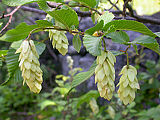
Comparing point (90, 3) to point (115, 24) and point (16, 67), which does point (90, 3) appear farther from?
point (16, 67)

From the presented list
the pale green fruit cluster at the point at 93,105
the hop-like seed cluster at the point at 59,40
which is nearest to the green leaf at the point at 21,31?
the hop-like seed cluster at the point at 59,40

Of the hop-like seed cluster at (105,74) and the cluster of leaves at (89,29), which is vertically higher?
the cluster of leaves at (89,29)

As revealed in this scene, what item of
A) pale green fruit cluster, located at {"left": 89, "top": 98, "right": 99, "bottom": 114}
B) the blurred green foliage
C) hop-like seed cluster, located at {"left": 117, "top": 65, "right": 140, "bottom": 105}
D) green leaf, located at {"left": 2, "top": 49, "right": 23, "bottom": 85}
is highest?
green leaf, located at {"left": 2, "top": 49, "right": 23, "bottom": 85}

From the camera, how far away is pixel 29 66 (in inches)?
20.1

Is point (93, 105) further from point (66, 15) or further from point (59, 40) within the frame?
point (66, 15)

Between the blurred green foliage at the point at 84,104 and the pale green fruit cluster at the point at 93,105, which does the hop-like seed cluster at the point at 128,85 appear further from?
the pale green fruit cluster at the point at 93,105

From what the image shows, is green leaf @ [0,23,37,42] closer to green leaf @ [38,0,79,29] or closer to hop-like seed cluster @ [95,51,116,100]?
green leaf @ [38,0,79,29]

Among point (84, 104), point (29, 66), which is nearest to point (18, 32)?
point (29, 66)

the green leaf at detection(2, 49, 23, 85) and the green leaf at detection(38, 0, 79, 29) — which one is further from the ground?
the green leaf at detection(38, 0, 79, 29)

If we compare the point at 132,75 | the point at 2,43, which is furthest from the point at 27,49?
the point at 2,43

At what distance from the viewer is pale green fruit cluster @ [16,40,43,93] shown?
0.51 m

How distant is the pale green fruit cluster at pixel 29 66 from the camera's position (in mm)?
515

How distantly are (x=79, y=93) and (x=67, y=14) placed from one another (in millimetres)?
1767

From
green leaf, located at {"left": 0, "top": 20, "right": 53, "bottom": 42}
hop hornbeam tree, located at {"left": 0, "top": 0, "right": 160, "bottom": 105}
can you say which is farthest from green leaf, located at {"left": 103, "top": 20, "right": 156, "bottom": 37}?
green leaf, located at {"left": 0, "top": 20, "right": 53, "bottom": 42}
